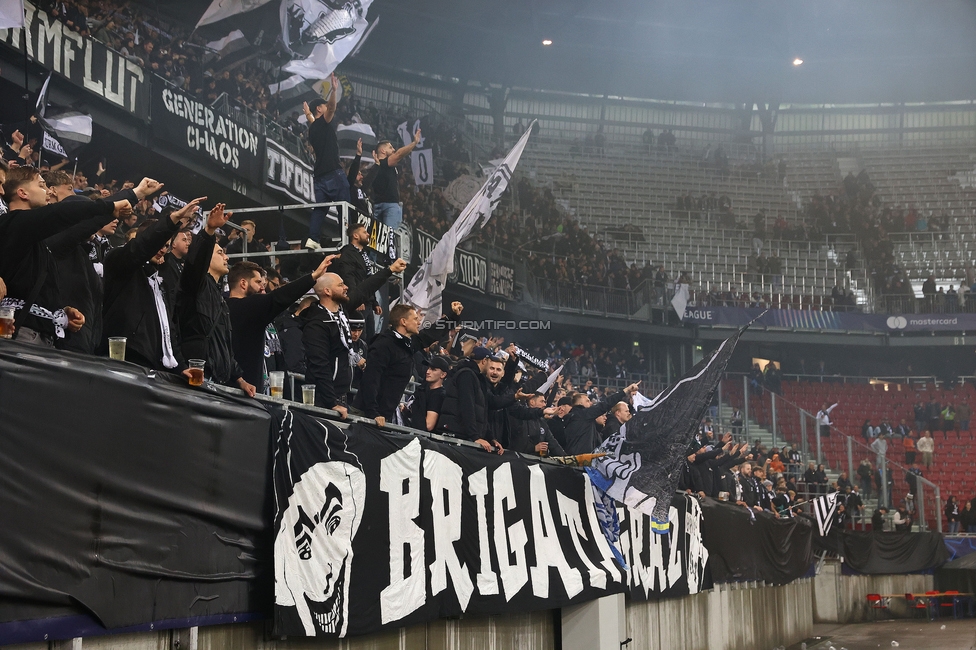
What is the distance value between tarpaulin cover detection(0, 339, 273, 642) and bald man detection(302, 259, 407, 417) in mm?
1610

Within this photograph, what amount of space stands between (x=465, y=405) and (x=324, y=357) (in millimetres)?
2029

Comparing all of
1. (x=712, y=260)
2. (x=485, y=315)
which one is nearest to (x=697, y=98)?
(x=712, y=260)

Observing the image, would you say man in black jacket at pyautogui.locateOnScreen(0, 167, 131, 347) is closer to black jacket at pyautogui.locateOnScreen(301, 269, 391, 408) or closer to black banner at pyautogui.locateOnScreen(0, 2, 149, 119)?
black jacket at pyautogui.locateOnScreen(301, 269, 391, 408)

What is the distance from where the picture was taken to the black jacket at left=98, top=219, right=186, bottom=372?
5.49 metres

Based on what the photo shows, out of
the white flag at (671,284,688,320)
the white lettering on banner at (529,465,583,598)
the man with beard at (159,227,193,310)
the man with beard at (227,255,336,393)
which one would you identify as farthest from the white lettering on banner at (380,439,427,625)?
A: the white flag at (671,284,688,320)

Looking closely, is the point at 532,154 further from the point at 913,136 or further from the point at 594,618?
the point at 594,618

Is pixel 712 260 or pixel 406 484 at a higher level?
pixel 712 260

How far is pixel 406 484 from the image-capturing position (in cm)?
681

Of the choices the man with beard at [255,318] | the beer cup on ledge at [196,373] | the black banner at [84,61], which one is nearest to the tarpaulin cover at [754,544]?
the man with beard at [255,318]

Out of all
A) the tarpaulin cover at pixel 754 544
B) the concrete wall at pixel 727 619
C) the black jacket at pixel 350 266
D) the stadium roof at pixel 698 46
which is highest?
the stadium roof at pixel 698 46

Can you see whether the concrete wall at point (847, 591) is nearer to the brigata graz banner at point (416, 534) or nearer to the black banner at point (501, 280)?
the black banner at point (501, 280)

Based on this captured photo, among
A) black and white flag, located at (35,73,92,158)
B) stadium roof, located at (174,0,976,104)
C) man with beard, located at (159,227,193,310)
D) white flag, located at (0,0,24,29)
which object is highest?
stadium roof, located at (174,0,976,104)

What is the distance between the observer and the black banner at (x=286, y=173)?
1814 centimetres

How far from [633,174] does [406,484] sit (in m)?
33.5
